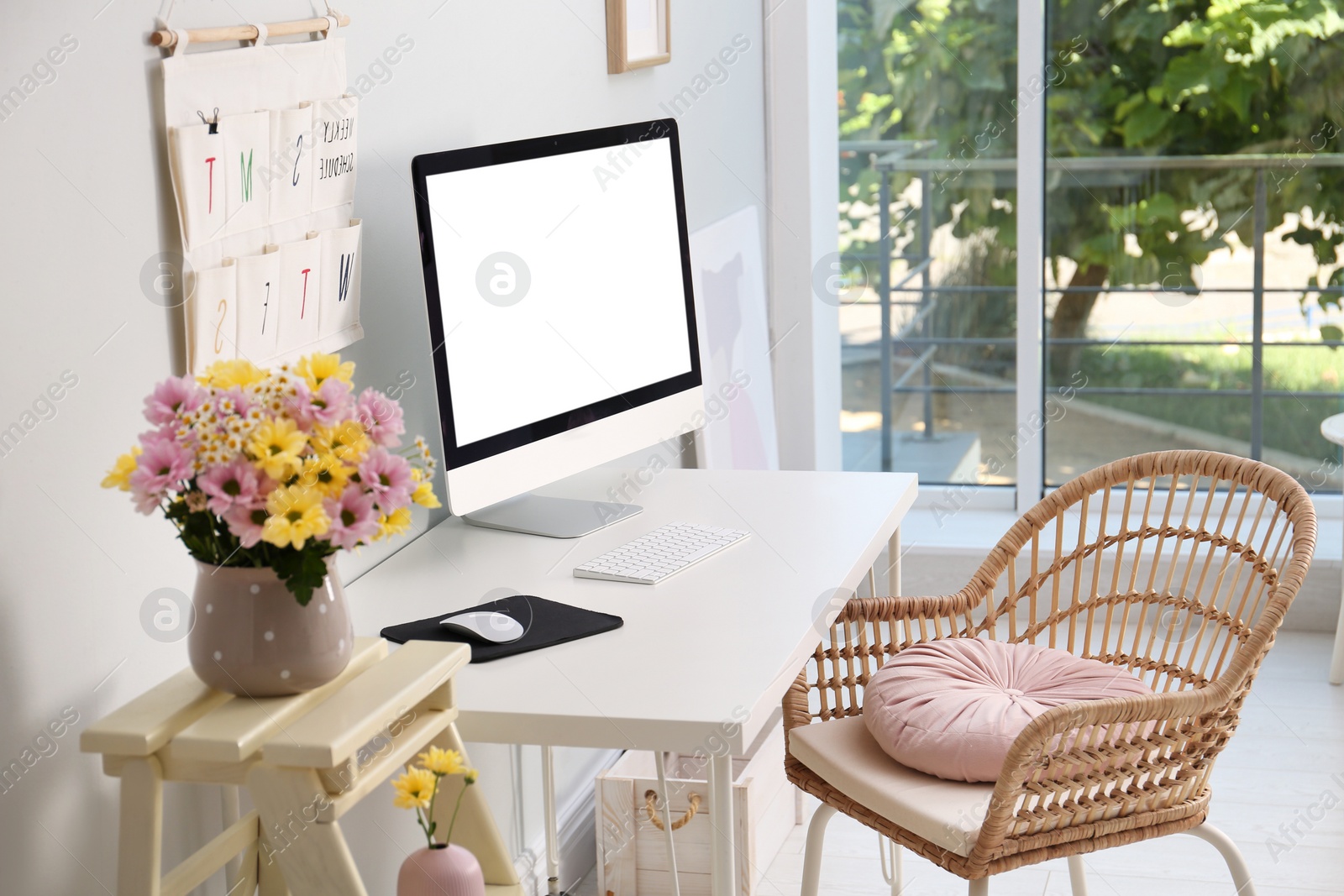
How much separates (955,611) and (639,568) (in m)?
0.49

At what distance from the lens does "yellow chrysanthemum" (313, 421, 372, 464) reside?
1042 mm

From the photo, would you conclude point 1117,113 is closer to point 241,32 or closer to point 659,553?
point 659,553

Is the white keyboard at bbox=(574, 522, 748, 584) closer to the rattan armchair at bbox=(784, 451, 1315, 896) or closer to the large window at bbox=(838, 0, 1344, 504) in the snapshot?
the rattan armchair at bbox=(784, 451, 1315, 896)

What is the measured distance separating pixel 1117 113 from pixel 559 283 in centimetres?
225

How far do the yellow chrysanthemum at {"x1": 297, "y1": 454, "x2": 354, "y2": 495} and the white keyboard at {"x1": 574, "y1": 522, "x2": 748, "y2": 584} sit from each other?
2.30 ft

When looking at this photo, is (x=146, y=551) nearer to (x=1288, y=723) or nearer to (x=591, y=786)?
(x=591, y=786)

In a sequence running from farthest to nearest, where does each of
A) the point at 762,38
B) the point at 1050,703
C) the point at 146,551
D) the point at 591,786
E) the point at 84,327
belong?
the point at 762,38
the point at 591,786
the point at 1050,703
the point at 146,551
the point at 84,327

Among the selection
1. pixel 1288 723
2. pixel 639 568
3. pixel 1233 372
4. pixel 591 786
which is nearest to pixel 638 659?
pixel 639 568

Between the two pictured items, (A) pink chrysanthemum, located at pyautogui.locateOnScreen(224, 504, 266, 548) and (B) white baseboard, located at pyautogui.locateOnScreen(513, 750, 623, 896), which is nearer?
(A) pink chrysanthemum, located at pyautogui.locateOnScreen(224, 504, 266, 548)

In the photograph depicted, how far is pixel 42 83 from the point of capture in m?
1.15

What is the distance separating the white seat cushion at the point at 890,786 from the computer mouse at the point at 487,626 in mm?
447

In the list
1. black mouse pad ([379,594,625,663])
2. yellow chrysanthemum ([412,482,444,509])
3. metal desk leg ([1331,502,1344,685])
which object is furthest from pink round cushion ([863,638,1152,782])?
metal desk leg ([1331,502,1344,685])

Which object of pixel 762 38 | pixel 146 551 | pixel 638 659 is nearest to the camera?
pixel 146 551

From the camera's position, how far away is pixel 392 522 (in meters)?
1.08
